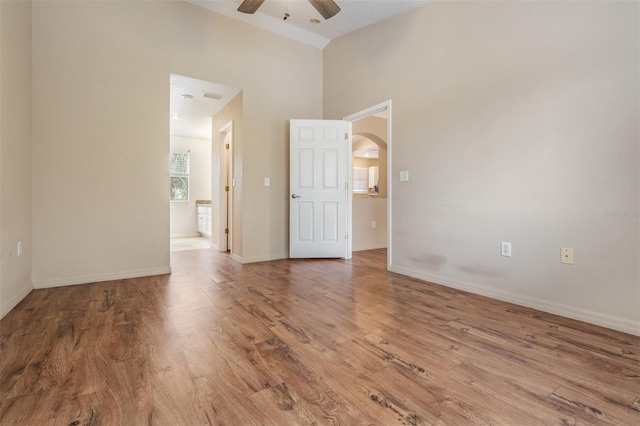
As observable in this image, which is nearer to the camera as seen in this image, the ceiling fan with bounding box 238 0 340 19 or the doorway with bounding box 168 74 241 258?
the ceiling fan with bounding box 238 0 340 19

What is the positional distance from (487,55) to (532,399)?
2.62 m

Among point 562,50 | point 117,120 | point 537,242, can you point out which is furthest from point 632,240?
point 117,120

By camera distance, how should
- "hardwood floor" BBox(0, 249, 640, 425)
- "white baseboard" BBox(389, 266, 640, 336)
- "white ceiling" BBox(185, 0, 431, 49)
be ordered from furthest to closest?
"white ceiling" BBox(185, 0, 431, 49) → "white baseboard" BBox(389, 266, 640, 336) → "hardwood floor" BBox(0, 249, 640, 425)

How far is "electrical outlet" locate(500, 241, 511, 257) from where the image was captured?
8.15ft

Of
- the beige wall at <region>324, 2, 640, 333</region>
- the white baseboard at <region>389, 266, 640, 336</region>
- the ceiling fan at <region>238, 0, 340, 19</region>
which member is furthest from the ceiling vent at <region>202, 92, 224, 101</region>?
the white baseboard at <region>389, 266, 640, 336</region>

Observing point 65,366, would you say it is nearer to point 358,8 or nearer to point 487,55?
point 487,55

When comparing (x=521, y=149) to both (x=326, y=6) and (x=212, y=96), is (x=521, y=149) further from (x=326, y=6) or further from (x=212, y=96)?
(x=212, y=96)

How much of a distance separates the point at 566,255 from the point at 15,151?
430 cm

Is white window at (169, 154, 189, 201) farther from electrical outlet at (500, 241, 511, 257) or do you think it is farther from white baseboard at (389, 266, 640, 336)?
electrical outlet at (500, 241, 511, 257)

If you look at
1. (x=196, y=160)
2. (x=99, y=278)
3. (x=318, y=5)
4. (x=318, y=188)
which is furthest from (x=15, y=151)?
(x=196, y=160)

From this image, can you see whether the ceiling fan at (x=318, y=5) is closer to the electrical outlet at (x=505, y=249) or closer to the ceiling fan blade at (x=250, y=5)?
the ceiling fan blade at (x=250, y=5)

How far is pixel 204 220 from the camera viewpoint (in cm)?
693

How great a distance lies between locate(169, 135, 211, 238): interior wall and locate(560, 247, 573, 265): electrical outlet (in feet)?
23.1

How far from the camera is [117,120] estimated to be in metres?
3.10
